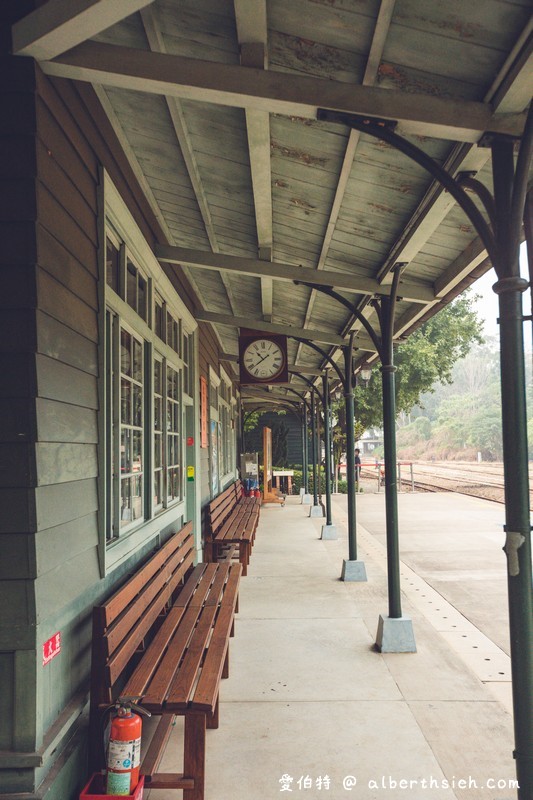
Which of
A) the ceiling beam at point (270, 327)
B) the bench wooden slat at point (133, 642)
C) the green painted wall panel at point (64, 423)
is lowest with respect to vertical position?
the bench wooden slat at point (133, 642)

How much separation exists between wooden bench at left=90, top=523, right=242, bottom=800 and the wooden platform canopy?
7.77ft

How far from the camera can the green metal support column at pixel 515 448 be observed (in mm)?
2293

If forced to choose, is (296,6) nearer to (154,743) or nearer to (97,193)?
(97,193)

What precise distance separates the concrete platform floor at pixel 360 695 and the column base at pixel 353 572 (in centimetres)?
11

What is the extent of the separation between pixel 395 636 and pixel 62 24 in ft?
13.9

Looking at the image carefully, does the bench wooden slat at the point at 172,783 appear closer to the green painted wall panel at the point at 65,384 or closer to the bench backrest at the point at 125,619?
the bench backrest at the point at 125,619

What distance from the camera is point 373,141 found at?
2934 mm

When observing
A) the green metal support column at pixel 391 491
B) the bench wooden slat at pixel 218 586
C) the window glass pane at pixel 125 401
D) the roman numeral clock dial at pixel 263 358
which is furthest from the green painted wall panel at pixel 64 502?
the roman numeral clock dial at pixel 263 358

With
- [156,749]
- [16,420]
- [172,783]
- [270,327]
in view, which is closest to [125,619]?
[156,749]

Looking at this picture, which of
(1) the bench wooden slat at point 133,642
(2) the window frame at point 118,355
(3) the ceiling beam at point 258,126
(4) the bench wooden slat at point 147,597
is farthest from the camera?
(2) the window frame at point 118,355

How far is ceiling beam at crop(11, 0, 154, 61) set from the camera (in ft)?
6.86

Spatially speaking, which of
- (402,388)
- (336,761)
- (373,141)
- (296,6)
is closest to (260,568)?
(336,761)

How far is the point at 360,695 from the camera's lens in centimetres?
362

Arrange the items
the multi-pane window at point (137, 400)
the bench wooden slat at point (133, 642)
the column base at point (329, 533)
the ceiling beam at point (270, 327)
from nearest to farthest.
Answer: the bench wooden slat at point (133, 642) → the multi-pane window at point (137, 400) → the ceiling beam at point (270, 327) → the column base at point (329, 533)
